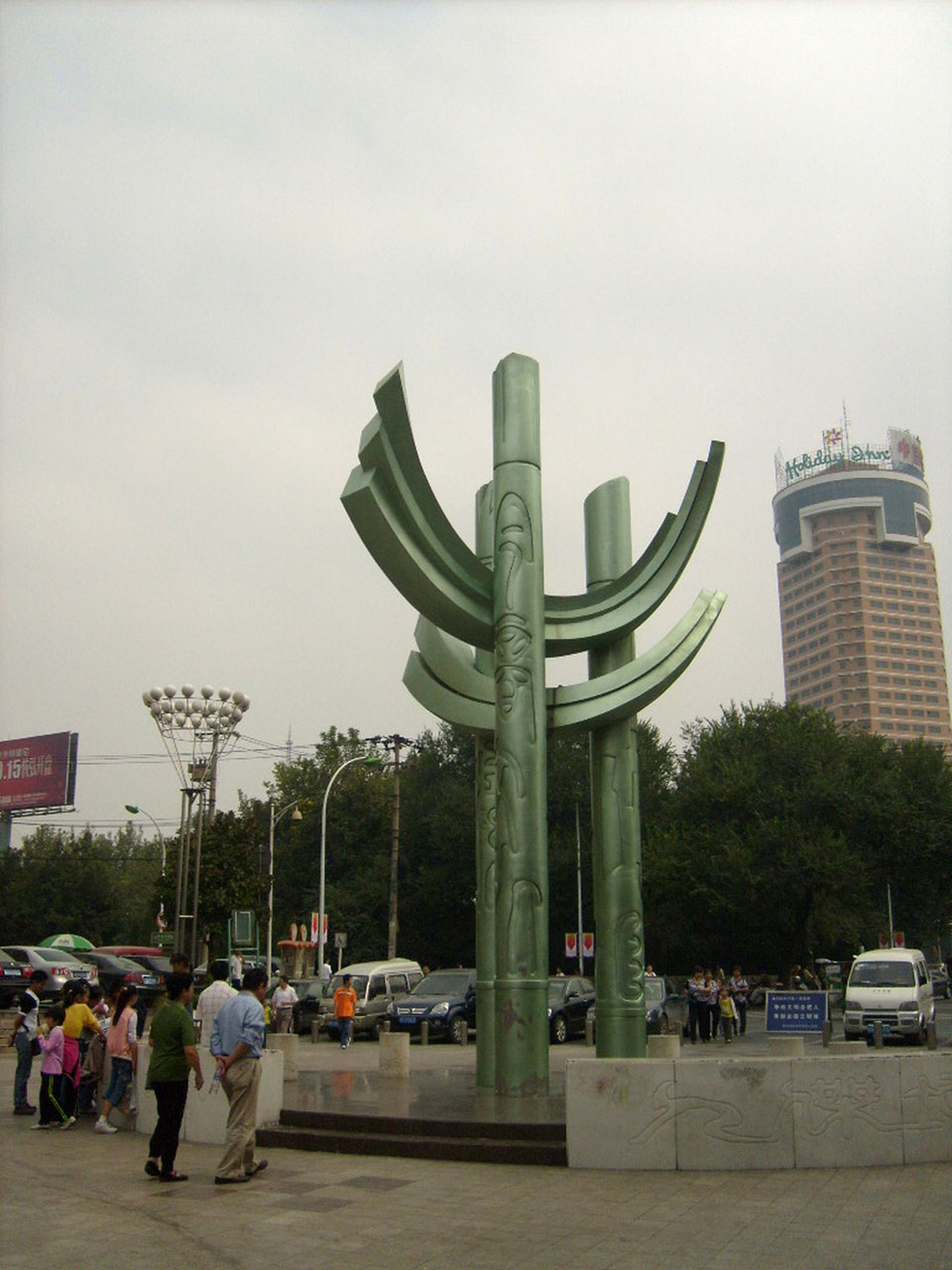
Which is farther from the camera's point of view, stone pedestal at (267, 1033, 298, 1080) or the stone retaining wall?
stone pedestal at (267, 1033, 298, 1080)

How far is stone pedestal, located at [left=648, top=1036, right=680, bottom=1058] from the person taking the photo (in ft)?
51.3

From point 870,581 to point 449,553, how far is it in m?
120

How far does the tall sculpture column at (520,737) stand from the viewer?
43.0 feet

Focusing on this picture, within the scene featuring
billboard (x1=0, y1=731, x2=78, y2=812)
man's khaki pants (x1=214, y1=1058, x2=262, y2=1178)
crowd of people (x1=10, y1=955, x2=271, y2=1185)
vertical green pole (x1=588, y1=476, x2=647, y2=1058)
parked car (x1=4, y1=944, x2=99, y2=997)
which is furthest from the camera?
billboard (x1=0, y1=731, x2=78, y2=812)

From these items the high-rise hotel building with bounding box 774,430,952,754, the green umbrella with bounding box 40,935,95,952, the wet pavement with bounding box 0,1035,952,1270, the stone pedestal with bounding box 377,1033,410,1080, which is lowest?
the wet pavement with bounding box 0,1035,952,1270

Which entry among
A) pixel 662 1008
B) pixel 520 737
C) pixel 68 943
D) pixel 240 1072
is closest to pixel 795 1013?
pixel 662 1008

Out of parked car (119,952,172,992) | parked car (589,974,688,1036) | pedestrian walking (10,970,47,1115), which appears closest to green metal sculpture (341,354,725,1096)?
pedestrian walking (10,970,47,1115)

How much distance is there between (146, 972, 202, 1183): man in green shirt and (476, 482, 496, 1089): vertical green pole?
15.8 ft

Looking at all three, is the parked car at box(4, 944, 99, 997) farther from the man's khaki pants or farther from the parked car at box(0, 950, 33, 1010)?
the man's khaki pants

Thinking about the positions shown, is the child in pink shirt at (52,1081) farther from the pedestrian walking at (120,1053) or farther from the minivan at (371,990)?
the minivan at (371,990)

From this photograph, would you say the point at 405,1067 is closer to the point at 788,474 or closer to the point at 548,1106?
the point at 548,1106

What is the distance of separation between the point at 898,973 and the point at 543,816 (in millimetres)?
13603

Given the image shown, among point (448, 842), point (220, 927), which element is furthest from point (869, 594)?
point (220, 927)

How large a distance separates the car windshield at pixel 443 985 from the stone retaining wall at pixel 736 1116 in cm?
1645
